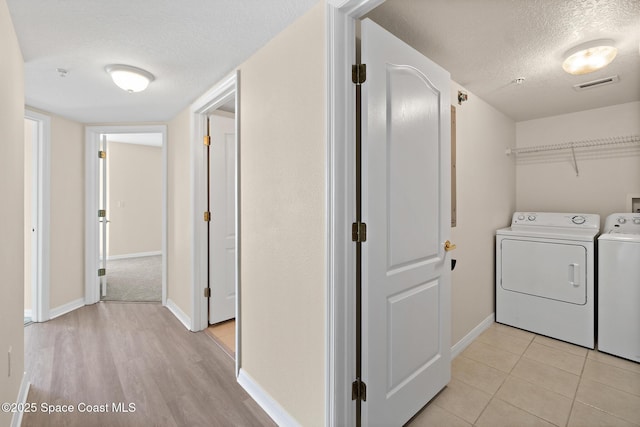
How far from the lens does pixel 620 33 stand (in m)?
1.64

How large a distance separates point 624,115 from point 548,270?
5.55 feet

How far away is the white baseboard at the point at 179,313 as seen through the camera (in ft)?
9.26

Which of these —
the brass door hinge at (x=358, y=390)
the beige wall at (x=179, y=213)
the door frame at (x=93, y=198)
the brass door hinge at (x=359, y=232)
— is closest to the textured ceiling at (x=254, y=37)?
the beige wall at (x=179, y=213)

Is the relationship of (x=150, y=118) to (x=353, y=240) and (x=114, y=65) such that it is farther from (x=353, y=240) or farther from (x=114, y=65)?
(x=353, y=240)

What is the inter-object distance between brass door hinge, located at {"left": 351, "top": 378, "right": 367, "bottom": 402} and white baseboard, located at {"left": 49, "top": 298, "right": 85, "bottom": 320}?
343 cm

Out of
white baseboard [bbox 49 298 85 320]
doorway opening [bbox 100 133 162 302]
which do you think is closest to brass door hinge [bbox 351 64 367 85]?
white baseboard [bbox 49 298 85 320]

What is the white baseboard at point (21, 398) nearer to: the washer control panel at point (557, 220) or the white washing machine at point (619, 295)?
the white washing machine at point (619, 295)

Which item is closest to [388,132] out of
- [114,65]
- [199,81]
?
[199,81]

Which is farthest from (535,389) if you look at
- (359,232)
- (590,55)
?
(590,55)

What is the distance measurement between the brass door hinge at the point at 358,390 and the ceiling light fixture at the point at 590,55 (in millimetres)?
2282

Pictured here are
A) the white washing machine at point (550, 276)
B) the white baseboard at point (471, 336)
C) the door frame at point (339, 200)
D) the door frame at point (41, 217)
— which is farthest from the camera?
the door frame at point (41, 217)

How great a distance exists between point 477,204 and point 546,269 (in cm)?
87

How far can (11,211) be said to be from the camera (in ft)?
5.24

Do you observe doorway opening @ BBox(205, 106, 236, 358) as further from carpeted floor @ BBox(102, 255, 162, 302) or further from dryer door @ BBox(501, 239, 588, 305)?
dryer door @ BBox(501, 239, 588, 305)
